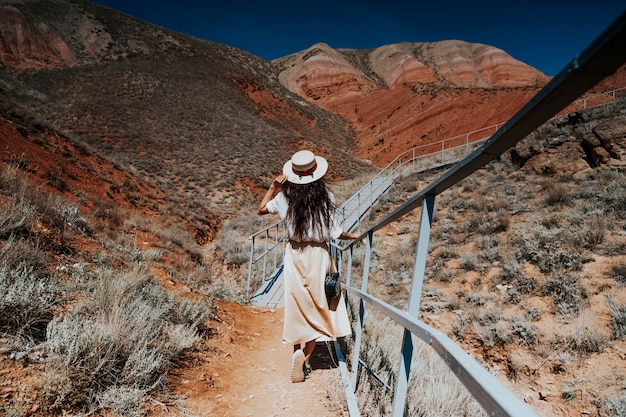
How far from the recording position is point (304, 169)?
124 inches

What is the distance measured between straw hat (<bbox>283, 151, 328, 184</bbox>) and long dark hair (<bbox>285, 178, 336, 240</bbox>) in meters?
0.08

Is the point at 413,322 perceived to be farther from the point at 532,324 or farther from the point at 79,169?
the point at 79,169

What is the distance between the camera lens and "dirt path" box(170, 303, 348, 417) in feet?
9.27

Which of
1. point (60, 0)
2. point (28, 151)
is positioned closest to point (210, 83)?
point (60, 0)

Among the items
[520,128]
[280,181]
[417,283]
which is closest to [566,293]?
[280,181]

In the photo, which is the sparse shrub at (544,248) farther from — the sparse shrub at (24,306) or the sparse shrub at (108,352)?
the sparse shrub at (24,306)

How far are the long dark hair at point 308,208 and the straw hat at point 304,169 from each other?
0.25 ft

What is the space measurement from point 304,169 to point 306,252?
750 mm

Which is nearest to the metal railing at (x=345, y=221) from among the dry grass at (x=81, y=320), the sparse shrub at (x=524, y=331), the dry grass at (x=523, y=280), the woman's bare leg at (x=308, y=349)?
the dry grass at (x=523, y=280)

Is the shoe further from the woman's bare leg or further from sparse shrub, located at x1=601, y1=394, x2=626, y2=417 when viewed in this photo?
sparse shrub, located at x1=601, y1=394, x2=626, y2=417

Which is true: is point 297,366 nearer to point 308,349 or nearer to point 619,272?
point 308,349

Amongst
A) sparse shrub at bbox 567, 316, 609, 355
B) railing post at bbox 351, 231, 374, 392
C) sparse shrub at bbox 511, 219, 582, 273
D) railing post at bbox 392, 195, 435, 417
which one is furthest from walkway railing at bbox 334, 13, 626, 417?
sparse shrub at bbox 511, 219, 582, 273

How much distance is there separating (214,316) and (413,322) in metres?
3.83

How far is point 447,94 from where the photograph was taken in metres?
42.6
